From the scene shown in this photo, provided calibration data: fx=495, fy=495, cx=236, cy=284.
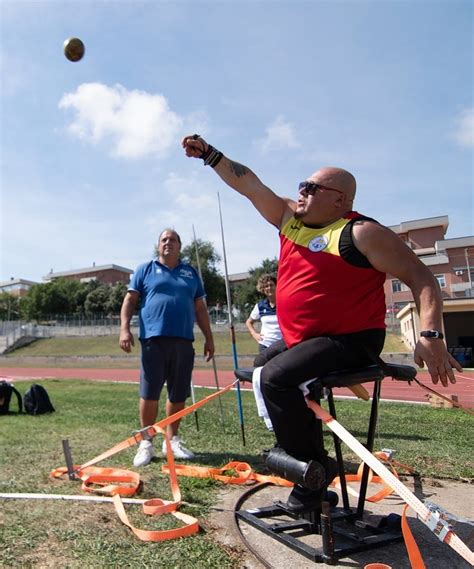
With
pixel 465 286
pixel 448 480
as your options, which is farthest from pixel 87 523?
pixel 465 286

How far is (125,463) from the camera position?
4715 millimetres

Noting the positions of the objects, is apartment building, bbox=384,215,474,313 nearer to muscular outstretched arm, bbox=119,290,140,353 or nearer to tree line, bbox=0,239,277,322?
tree line, bbox=0,239,277,322

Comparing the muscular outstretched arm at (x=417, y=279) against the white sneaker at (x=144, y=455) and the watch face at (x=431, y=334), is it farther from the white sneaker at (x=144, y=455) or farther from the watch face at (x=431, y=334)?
the white sneaker at (x=144, y=455)

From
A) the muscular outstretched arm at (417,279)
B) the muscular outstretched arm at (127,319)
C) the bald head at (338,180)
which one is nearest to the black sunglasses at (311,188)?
the bald head at (338,180)

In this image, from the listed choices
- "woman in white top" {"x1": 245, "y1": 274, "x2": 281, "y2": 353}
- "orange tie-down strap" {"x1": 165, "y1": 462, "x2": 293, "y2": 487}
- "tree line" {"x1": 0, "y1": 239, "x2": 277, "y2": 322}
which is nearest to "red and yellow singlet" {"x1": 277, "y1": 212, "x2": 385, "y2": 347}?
"orange tie-down strap" {"x1": 165, "y1": 462, "x2": 293, "y2": 487}

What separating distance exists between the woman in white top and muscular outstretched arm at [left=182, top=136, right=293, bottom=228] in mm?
3064

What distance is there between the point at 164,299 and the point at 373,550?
3.14m

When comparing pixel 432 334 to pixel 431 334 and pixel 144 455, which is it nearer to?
pixel 431 334

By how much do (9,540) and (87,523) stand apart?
1.49 feet

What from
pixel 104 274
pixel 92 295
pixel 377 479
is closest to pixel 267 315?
pixel 377 479

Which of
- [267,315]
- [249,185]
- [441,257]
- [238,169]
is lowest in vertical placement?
[267,315]

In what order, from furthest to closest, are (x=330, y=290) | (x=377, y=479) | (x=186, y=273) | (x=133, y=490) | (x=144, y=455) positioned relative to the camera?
1. (x=186, y=273)
2. (x=144, y=455)
3. (x=377, y=479)
4. (x=133, y=490)
5. (x=330, y=290)

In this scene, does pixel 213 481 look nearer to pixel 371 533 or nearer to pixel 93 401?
pixel 371 533

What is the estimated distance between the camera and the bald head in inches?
115
